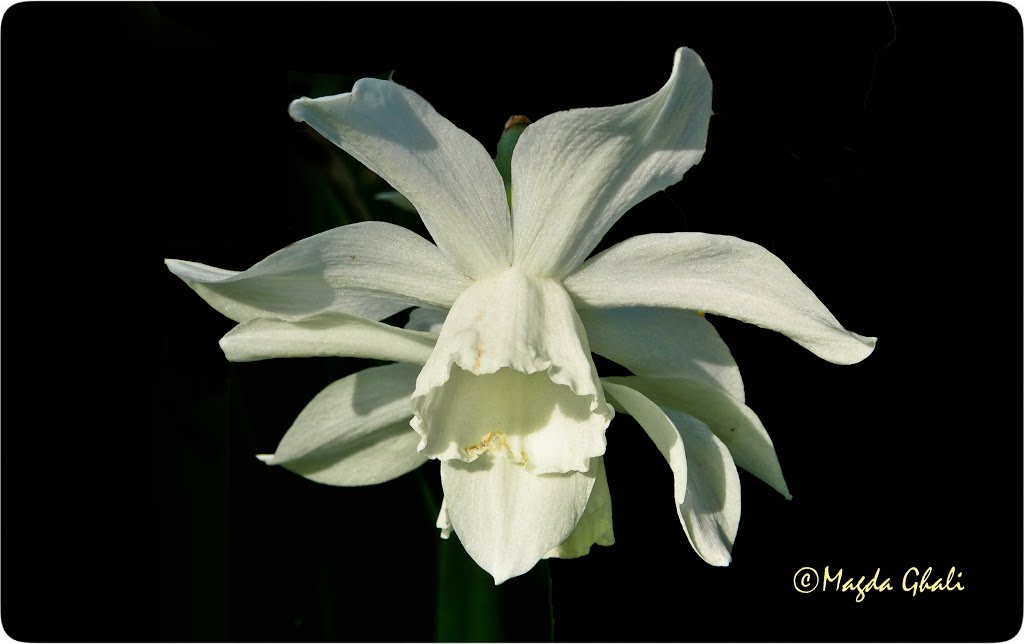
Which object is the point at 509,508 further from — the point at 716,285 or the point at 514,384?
the point at 716,285

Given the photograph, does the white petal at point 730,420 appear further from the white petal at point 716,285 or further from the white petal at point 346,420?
the white petal at point 346,420

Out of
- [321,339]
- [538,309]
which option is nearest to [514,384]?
[538,309]

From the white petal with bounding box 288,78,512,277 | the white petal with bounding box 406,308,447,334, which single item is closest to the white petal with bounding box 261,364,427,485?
the white petal with bounding box 406,308,447,334

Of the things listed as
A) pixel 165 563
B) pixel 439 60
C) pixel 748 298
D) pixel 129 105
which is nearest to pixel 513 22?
pixel 439 60

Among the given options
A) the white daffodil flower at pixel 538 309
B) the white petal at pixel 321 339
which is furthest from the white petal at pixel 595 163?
the white petal at pixel 321 339

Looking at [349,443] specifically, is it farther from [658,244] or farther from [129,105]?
[129,105]
